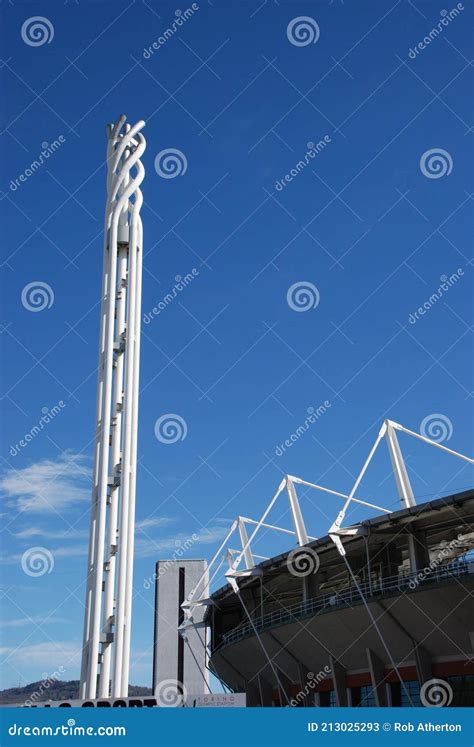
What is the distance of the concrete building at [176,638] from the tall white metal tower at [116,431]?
52931mm

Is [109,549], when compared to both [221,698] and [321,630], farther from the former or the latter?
[321,630]

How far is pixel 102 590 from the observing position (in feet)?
93.1

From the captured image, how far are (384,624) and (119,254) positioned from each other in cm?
2070

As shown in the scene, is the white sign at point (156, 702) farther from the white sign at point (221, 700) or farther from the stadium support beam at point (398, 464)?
the stadium support beam at point (398, 464)

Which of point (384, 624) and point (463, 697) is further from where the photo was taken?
point (384, 624)

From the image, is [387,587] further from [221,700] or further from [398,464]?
[221,700]

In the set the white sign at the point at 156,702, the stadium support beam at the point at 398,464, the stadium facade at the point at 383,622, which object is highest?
the stadium support beam at the point at 398,464

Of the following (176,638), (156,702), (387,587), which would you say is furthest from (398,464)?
(176,638)

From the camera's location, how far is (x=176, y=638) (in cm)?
8475

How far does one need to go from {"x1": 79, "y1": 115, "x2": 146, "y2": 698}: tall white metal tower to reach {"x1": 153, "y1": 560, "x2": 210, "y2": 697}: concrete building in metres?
52.9

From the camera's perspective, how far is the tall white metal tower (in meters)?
27.4

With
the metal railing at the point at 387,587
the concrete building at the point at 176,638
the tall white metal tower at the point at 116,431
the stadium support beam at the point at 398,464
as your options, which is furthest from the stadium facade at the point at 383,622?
the concrete building at the point at 176,638

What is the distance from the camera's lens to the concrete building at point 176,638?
269 ft
